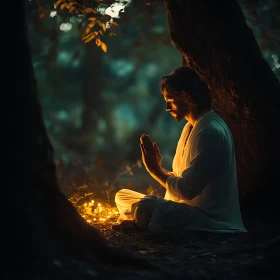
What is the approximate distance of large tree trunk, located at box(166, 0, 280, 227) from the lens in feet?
20.8

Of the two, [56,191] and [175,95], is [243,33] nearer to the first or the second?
[175,95]

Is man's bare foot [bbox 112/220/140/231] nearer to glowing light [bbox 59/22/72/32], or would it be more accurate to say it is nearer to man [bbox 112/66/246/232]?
man [bbox 112/66/246/232]

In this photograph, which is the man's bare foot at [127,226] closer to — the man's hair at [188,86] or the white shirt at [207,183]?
the white shirt at [207,183]

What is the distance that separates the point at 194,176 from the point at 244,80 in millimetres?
1709

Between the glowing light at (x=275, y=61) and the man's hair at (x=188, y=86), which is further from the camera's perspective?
the glowing light at (x=275, y=61)

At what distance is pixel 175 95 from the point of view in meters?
5.74

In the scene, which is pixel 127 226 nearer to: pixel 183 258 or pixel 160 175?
pixel 160 175

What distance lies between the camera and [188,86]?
573 centimetres

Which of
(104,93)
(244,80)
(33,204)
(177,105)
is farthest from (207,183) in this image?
(104,93)

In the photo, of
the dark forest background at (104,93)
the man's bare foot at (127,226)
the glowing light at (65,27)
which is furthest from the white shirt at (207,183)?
the glowing light at (65,27)

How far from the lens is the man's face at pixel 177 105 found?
5.76 meters

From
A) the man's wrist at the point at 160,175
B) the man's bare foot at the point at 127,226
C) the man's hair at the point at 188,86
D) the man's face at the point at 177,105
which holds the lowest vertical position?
the man's bare foot at the point at 127,226

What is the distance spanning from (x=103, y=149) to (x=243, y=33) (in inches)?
589

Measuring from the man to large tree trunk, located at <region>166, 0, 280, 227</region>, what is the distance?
2.59 feet
